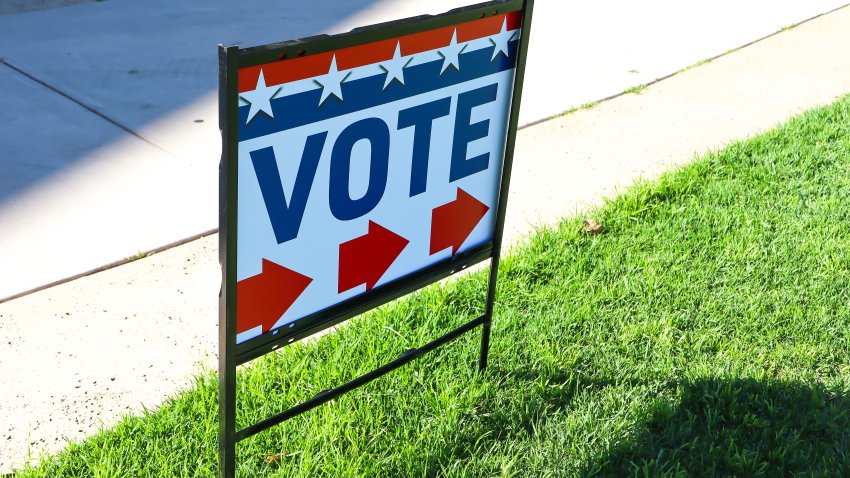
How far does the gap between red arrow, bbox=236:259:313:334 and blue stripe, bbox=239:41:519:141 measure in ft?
1.21

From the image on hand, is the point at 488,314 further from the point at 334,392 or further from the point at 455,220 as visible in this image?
the point at 334,392

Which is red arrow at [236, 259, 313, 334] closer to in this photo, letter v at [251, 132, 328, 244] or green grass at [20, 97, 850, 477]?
letter v at [251, 132, 328, 244]

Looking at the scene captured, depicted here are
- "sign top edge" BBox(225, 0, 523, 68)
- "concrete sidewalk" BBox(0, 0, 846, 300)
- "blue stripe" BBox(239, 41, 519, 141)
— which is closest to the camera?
"sign top edge" BBox(225, 0, 523, 68)

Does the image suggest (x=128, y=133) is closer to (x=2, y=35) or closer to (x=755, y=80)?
(x=2, y=35)

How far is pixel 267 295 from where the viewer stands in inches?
88.4

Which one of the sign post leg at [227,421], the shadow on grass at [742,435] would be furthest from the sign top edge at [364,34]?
the shadow on grass at [742,435]

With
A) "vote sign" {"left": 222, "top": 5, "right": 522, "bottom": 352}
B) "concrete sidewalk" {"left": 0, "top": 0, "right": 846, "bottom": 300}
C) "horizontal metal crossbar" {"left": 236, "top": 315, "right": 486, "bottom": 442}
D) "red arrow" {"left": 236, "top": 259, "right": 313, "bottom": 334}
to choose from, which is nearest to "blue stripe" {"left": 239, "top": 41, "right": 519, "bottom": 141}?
"vote sign" {"left": 222, "top": 5, "right": 522, "bottom": 352}

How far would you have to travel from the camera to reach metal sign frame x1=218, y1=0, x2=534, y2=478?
1922 millimetres

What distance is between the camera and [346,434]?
2.73 meters

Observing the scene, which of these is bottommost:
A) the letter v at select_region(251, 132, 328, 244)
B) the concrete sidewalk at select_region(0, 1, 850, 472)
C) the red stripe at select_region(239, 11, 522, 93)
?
the concrete sidewalk at select_region(0, 1, 850, 472)

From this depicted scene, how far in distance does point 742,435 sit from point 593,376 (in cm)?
53

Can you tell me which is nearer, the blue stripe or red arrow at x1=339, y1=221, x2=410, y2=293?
the blue stripe

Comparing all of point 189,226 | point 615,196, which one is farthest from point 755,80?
point 189,226

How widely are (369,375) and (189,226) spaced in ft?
5.39
